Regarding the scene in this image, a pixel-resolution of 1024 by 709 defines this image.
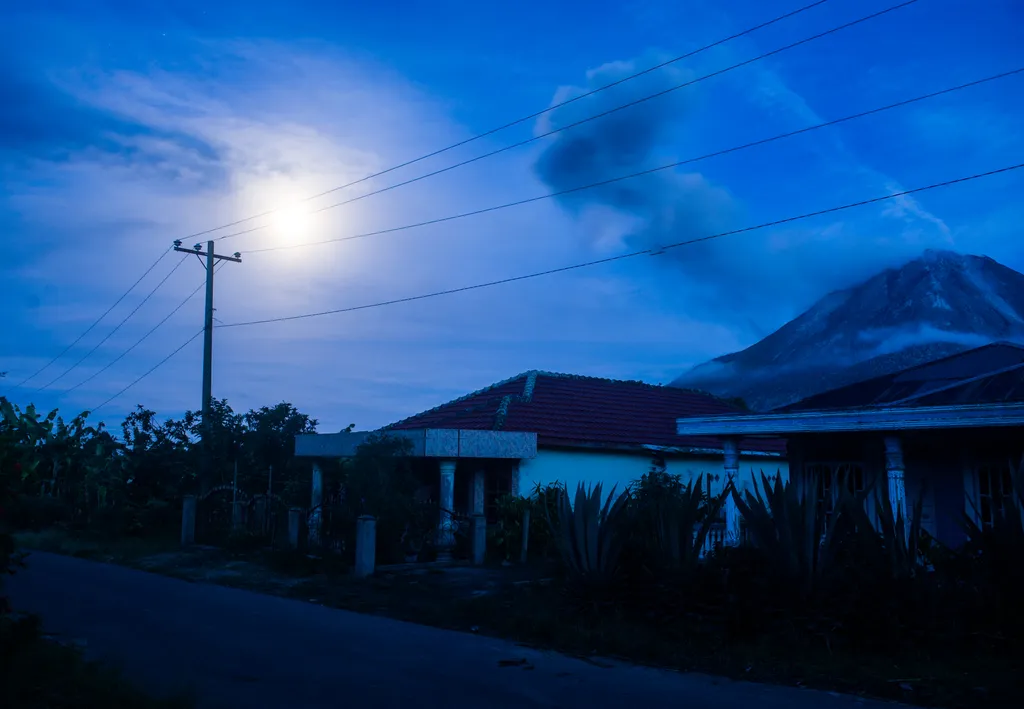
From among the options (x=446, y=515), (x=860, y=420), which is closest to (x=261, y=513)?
(x=446, y=515)

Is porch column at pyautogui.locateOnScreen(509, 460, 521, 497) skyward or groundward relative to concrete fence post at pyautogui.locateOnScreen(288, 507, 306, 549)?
skyward

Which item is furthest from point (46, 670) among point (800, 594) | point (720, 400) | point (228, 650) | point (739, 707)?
point (720, 400)

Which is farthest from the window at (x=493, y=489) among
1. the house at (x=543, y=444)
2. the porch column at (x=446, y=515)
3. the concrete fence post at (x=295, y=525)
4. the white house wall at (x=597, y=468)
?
the concrete fence post at (x=295, y=525)

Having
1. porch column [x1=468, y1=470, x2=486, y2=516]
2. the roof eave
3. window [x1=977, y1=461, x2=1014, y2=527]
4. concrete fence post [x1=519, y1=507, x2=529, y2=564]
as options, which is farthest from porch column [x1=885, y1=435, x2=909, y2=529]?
porch column [x1=468, y1=470, x2=486, y2=516]

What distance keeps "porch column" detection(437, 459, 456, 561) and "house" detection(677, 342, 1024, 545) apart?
539 centimetres

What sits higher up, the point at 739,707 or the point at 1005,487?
the point at 1005,487

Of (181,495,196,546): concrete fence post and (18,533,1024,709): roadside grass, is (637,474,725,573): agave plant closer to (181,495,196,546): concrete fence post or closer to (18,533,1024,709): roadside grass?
(18,533,1024,709): roadside grass

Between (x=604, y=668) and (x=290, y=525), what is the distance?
11.2 m

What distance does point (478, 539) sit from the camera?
1747 cm

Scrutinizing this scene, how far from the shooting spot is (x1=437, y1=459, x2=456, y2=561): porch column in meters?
18.8

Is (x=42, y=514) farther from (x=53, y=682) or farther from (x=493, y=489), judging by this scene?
(x=53, y=682)

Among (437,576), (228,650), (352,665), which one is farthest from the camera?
(437,576)

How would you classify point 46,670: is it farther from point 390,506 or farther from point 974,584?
point 390,506

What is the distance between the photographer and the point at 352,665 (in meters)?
8.60
